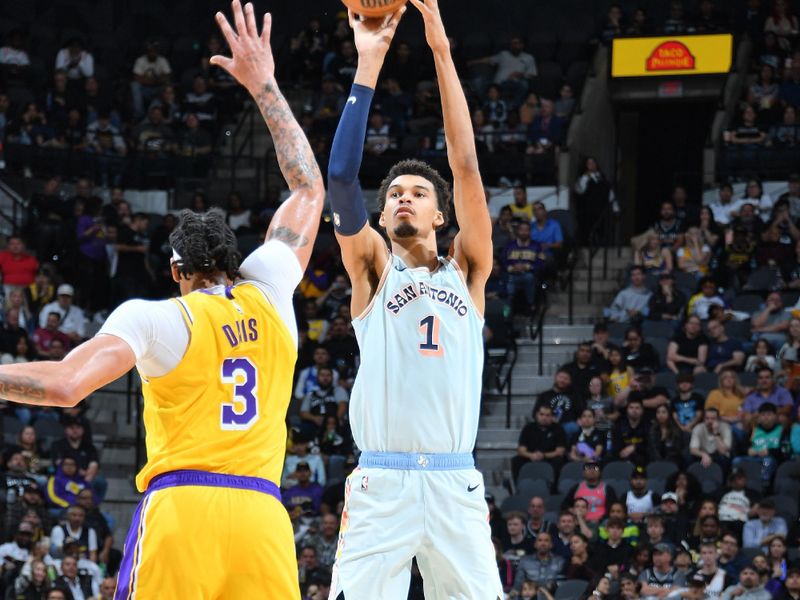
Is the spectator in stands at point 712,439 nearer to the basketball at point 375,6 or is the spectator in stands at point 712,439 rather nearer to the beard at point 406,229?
the beard at point 406,229

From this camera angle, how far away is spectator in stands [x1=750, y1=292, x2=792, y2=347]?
14805mm

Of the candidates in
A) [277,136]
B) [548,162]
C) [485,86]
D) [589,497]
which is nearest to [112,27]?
[485,86]

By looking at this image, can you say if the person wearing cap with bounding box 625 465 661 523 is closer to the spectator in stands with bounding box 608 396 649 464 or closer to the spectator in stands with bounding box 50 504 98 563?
the spectator in stands with bounding box 608 396 649 464

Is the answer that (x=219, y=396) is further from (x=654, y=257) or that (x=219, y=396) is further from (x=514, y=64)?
(x=514, y=64)

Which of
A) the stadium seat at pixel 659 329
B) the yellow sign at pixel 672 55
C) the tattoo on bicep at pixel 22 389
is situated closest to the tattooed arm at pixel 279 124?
the tattoo on bicep at pixel 22 389

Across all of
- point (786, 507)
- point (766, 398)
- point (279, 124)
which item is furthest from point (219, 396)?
point (766, 398)

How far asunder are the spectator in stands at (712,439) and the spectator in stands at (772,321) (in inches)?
66.4

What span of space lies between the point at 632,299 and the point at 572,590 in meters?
4.94

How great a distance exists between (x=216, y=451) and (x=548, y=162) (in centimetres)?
1484

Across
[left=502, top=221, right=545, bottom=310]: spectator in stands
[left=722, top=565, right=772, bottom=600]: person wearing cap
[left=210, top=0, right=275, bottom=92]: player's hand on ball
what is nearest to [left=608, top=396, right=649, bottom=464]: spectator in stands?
[left=722, top=565, right=772, bottom=600]: person wearing cap

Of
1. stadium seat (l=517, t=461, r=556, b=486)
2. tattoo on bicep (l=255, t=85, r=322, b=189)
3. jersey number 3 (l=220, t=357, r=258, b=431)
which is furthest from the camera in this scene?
stadium seat (l=517, t=461, r=556, b=486)

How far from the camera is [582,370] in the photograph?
14.8 m

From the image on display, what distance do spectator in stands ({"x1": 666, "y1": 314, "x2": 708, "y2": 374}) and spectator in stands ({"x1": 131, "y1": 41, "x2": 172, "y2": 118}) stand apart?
9.53 meters

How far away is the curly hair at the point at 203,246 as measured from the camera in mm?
4980
